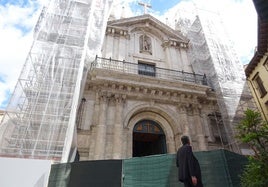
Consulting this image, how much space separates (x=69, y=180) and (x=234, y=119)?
8.59 m

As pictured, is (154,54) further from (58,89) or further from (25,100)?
(25,100)

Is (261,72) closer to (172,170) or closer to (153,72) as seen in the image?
(153,72)

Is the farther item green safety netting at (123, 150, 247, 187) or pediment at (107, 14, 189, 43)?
pediment at (107, 14, 189, 43)

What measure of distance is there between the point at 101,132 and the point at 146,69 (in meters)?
5.63

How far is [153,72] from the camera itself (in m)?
12.8

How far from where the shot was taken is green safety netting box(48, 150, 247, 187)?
5.67 m

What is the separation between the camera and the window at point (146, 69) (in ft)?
41.7

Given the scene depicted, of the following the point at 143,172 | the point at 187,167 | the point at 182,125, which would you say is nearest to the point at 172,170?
the point at 143,172

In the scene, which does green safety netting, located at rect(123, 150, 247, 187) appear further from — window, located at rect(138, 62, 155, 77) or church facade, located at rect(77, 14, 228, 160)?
window, located at rect(138, 62, 155, 77)

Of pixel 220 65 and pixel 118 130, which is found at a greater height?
pixel 220 65

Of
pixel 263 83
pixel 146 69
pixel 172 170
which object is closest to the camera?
pixel 172 170

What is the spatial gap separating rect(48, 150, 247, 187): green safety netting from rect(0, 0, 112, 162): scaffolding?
3.07ft

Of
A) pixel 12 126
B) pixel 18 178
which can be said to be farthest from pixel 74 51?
pixel 18 178

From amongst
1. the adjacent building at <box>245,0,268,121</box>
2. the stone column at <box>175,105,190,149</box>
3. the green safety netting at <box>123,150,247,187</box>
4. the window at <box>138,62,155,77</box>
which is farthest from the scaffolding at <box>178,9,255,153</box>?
the green safety netting at <box>123,150,247,187</box>
